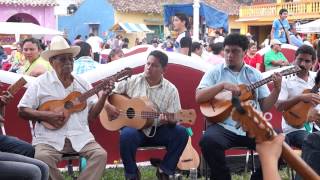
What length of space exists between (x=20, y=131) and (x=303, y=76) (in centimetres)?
322

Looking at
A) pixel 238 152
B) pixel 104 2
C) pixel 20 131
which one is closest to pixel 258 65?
pixel 238 152

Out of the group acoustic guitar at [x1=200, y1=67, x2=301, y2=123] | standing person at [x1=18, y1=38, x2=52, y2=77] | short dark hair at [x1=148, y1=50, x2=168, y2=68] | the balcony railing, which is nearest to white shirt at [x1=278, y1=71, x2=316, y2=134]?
acoustic guitar at [x1=200, y1=67, x2=301, y2=123]

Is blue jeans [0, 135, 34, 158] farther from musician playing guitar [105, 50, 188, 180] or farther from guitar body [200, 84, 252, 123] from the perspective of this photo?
guitar body [200, 84, 252, 123]

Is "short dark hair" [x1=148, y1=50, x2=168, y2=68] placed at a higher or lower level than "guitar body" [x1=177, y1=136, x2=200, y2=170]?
higher

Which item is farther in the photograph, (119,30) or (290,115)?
(119,30)

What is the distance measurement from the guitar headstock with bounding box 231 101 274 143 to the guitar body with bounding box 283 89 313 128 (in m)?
3.64

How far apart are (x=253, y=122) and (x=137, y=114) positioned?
3.65m

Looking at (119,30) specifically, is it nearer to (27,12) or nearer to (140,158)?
(27,12)

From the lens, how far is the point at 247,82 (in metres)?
5.61

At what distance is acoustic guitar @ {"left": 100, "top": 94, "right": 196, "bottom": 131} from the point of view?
5672mm

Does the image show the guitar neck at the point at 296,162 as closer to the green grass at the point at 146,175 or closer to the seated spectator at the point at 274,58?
the green grass at the point at 146,175

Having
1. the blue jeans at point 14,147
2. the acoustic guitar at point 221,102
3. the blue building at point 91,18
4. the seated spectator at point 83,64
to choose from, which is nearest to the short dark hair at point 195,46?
the seated spectator at point 83,64

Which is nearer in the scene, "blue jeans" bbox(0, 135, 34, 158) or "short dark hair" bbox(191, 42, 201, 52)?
"blue jeans" bbox(0, 135, 34, 158)

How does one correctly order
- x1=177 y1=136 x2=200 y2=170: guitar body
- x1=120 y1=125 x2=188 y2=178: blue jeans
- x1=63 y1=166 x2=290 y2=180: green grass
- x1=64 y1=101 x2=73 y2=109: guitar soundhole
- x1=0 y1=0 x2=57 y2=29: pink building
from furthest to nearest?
x1=0 y1=0 x2=57 y2=29: pink building
x1=63 y1=166 x2=290 y2=180: green grass
x1=177 y1=136 x2=200 y2=170: guitar body
x1=120 y1=125 x2=188 y2=178: blue jeans
x1=64 y1=101 x2=73 y2=109: guitar soundhole
